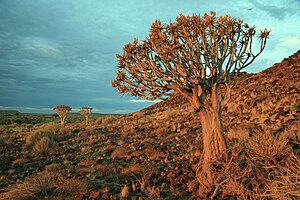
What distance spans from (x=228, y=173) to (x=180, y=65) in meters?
3.00

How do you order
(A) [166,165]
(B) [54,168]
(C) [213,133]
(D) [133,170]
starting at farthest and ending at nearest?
(B) [54,168], (A) [166,165], (D) [133,170], (C) [213,133]

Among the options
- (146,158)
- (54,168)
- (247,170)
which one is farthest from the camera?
(146,158)

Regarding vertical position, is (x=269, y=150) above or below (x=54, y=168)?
above

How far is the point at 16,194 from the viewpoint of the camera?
5844mm

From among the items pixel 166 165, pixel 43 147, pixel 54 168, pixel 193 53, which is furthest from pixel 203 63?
pixel 43 147

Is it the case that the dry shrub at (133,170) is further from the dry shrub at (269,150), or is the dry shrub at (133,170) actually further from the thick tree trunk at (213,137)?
the dry shrub at (269,150)

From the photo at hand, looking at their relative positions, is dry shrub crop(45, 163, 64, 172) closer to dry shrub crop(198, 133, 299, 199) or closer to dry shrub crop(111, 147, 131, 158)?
dry shrub crop(111, 147, 131, 158)

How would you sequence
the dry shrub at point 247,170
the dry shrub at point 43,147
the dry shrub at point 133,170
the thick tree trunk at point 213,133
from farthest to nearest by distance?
the dry shrub at point 43,147 → the dry shrub at point 133,170 → the thick tree trunk at point 213,133 → the dry shrub at point 247,170

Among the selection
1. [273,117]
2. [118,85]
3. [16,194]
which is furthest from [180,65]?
[273,117]

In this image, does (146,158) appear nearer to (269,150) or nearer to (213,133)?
(213,133)

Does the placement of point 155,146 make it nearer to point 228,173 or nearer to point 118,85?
point 118,85


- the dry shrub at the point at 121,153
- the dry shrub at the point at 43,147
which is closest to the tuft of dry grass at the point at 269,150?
the dry shrub at the point at 121,153

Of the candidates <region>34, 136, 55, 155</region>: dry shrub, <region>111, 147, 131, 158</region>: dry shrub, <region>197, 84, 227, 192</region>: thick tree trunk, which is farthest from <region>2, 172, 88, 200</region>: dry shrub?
<region>34, 136, 55, 155</region>: dry shrub

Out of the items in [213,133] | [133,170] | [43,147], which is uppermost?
[213,133]
